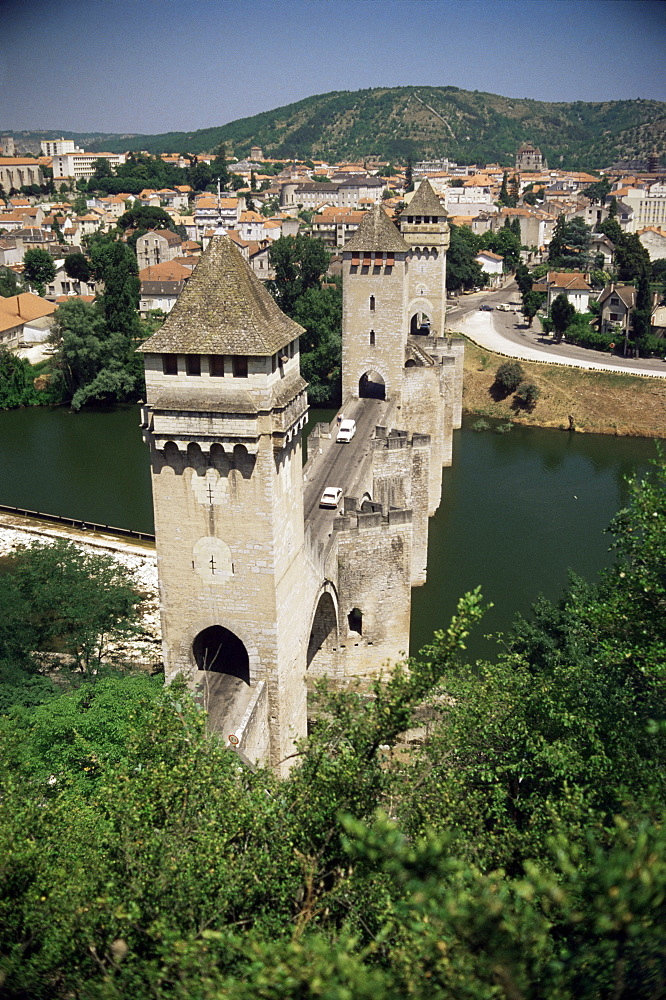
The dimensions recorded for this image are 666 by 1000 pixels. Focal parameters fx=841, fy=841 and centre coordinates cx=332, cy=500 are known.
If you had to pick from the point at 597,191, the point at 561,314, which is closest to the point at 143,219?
the point at 561,314

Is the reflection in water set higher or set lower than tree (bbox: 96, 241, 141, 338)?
lower

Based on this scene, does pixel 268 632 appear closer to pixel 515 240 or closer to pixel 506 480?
pixel 506 480

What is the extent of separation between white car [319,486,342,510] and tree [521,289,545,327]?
44.1 metres

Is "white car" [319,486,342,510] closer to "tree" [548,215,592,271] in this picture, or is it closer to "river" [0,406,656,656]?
"river" [0,406,656,656]

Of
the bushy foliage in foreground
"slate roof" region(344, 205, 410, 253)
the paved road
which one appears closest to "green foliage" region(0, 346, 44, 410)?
the paved road

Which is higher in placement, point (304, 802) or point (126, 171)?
point (126, 171)

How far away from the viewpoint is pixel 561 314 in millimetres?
58219

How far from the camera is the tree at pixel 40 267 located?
3019 inches

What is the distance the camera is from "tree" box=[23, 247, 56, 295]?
252 ft

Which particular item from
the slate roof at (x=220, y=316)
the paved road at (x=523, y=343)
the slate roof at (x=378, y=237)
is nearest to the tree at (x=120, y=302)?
the paved road at (x=523, y=343)

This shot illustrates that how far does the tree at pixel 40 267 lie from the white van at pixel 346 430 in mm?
58068

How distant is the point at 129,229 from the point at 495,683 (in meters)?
93.4

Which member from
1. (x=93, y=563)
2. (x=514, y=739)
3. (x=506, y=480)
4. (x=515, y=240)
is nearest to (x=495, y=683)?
(x=514, y=739)

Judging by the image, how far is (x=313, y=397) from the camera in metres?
51.4
